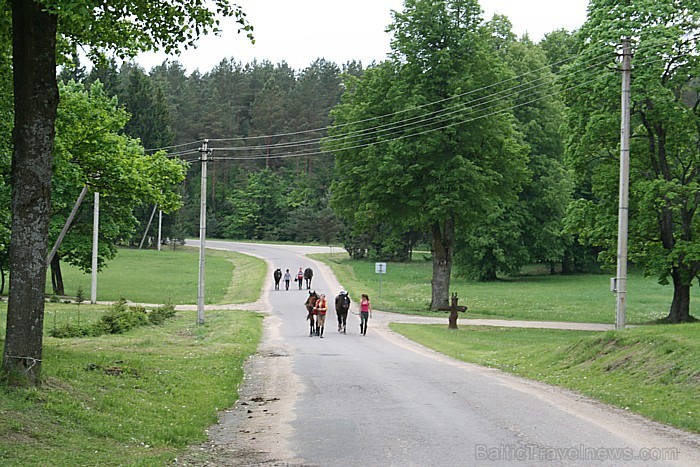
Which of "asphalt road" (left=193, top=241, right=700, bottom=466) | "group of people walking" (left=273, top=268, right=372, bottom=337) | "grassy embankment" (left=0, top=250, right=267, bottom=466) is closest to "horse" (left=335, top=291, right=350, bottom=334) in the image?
"group of people walking" (left=273, top=268, right=372, bottom=337)

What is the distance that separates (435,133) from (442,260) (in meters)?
6.94

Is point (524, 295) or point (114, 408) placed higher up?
point (114, 408)

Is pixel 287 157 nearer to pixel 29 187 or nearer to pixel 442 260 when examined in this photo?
pixel 442 260

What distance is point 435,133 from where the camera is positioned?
40188mm

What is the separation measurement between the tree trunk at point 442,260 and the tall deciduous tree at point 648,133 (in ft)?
27.9

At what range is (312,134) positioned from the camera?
115 m

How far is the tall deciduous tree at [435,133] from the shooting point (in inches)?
1587

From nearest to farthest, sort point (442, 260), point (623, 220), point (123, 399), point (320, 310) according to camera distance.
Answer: point (123, 399), point (623, 220), point (320, 310), point (442, 260)

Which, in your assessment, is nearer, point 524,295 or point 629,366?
point 629,366

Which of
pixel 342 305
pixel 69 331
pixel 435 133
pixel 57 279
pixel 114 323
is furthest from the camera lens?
pixel 57 279

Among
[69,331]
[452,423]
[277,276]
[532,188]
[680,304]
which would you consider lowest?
[69,331]

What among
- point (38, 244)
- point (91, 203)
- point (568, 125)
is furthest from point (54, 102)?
point (91, 203)

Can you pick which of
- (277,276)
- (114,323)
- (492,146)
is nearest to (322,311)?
(114,323)

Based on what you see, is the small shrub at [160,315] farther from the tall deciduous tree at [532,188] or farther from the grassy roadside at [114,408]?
the tall deciduous tree at [532,188]
